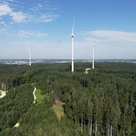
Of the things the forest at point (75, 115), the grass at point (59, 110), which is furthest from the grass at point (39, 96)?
the grass at point (59, 110)

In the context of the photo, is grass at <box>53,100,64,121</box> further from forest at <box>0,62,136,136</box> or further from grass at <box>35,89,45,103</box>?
grass at <box>35,89,45,103</box>

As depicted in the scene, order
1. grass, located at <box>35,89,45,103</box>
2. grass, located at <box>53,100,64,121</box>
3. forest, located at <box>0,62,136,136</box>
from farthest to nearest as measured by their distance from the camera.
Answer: grass, located at <box>35,89,45,103</box> → grass, located at <box>53,100,64,121</box> → forest, located at <box>0,62,136,136</box>

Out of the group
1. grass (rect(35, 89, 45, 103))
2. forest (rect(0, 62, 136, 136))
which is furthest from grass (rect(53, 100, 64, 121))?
grass (rect(35, 89, 45, 103))

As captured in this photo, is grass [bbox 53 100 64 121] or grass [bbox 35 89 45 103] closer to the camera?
grass [bbox 53 100 64 121]

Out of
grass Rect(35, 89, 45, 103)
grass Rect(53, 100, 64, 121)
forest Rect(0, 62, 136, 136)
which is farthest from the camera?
grass Rect(35, 89, 45, 103)

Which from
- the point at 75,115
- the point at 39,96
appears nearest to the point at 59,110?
the point at 75,115

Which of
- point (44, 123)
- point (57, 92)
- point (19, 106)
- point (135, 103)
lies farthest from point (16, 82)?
point (44, 123)

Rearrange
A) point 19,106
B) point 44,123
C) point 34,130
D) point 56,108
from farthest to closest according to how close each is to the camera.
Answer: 1. point 19,106
2. point 56,108
3. point 44,123
4. point 34,130

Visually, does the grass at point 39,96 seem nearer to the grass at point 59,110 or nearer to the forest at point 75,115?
the forest at point 75,115

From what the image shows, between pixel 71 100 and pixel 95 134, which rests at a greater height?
pixel 71 100

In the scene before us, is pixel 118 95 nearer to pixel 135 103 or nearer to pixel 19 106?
pixel 135 103

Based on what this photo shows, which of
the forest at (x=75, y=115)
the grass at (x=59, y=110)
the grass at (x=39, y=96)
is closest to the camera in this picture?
the forest at (x=75, y=115)
